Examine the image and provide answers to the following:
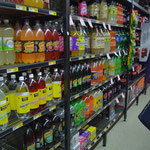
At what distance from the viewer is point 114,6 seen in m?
3.05

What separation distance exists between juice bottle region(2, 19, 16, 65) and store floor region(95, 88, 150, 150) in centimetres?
214

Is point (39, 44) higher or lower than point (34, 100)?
higher

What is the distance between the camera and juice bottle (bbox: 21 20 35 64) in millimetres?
1542

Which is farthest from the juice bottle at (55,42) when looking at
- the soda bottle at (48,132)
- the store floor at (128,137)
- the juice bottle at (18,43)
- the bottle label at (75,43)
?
the store floor at (128,137)

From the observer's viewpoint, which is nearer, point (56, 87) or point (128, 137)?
point (56, 87)

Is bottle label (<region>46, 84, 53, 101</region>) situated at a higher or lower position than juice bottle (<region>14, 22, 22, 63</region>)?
lower

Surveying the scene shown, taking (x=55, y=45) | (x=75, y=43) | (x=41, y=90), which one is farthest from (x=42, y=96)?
(x=75, y=43)

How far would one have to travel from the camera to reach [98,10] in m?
2.72

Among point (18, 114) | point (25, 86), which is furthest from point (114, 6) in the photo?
point (18, 114)

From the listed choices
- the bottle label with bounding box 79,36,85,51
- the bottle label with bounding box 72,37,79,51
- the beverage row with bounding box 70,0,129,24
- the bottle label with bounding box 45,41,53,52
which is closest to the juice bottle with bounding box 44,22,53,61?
the bottle label with bounding box 45,41,53,52

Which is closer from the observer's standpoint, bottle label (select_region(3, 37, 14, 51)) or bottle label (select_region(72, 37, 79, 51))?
bottle label (select_region(3, 37, 14, 51))

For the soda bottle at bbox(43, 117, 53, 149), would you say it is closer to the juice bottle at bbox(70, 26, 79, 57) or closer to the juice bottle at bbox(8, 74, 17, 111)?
the juice bottle at bbox(8, 74, 17, 111)

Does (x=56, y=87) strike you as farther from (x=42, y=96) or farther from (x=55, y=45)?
(x=55, y=45)

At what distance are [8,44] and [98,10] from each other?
5.86 feet
